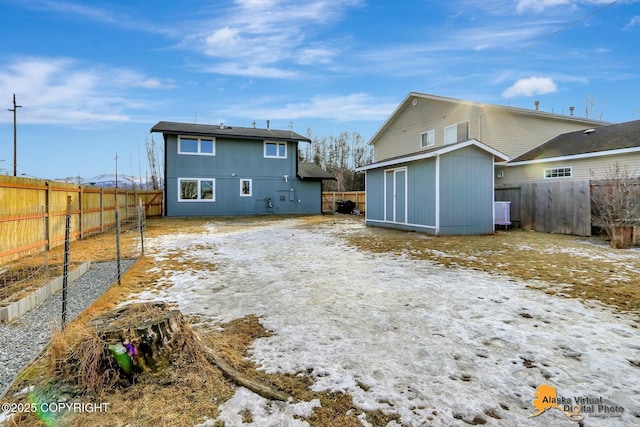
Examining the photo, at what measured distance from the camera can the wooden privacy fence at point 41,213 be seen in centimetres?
585

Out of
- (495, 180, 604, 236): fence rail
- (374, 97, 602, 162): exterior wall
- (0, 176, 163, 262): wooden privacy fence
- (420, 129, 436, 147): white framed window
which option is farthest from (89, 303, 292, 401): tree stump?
(420, 129, 436, 147): white framed window

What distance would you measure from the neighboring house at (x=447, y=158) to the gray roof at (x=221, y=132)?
671cm

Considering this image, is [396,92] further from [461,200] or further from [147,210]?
[147,210]

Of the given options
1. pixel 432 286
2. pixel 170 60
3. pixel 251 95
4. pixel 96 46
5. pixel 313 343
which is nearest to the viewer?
pixel 313 343

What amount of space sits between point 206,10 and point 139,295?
946cm

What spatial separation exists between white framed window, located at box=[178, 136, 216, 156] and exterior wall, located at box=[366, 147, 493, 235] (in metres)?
12.5

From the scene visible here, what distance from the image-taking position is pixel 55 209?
25.2 feet

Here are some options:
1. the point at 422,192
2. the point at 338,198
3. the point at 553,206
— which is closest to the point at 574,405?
the point at 422,192

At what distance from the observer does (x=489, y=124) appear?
1455 cm

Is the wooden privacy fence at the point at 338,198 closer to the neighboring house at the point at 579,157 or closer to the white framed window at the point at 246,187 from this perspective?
the white framed window at the point at 246,187

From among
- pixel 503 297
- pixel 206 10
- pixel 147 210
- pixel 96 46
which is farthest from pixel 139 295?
pixel 147 210

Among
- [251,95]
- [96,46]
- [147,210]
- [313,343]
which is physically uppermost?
[251,95]

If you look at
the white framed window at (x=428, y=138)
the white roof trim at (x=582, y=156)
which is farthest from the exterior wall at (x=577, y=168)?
the white framed window at (x=428, y=138)

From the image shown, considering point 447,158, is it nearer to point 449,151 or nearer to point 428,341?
point 449,151
